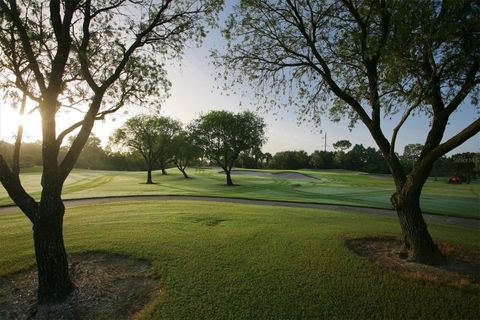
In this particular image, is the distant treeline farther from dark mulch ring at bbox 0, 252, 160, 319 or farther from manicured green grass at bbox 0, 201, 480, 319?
dark mulch ring at bbox 0, 252, 160, 319

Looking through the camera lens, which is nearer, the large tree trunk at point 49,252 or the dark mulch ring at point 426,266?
the large tree trunk at point 49,252

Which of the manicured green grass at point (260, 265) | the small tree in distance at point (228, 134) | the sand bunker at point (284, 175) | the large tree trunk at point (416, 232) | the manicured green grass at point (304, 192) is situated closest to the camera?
the manicured green grass at point (260, 265)

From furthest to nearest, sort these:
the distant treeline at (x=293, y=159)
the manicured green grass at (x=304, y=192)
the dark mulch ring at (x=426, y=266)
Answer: the distant treeline at (x=293, y=159), the manicured green grass at (x=304, y=192), the dark mulch ring at (x=426, y=266)

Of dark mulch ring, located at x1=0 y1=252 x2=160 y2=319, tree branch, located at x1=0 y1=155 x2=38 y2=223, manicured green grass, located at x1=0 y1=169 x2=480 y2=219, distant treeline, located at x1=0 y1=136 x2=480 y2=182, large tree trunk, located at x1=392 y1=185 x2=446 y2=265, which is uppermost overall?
distant treeline, located at x1=0 y1=136 x2=480 y2=182

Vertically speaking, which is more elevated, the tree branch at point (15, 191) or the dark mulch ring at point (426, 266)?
the tree branch at point (15, 191)

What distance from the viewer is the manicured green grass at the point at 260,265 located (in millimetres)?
5129

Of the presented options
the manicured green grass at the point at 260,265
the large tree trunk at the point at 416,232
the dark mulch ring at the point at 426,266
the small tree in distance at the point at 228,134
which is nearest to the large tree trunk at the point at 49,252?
the manicured green grass at the point at 260,265

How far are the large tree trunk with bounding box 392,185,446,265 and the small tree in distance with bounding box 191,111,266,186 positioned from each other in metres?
30.4

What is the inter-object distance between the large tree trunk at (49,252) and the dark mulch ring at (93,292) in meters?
0.25

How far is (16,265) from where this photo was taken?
23.8 feet

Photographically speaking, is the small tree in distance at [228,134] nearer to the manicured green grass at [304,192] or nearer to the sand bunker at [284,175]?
the manicured green grass at [304,192]

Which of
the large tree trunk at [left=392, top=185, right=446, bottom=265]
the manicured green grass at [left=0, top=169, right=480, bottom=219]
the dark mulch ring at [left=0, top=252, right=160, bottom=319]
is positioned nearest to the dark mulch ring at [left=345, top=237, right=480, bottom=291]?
the large tree trunk at [left=392, top=185, right=446, bottom=265]

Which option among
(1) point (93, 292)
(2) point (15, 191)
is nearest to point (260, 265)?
(1) point (93, 292)

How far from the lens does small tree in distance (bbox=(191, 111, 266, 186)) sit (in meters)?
38.0
